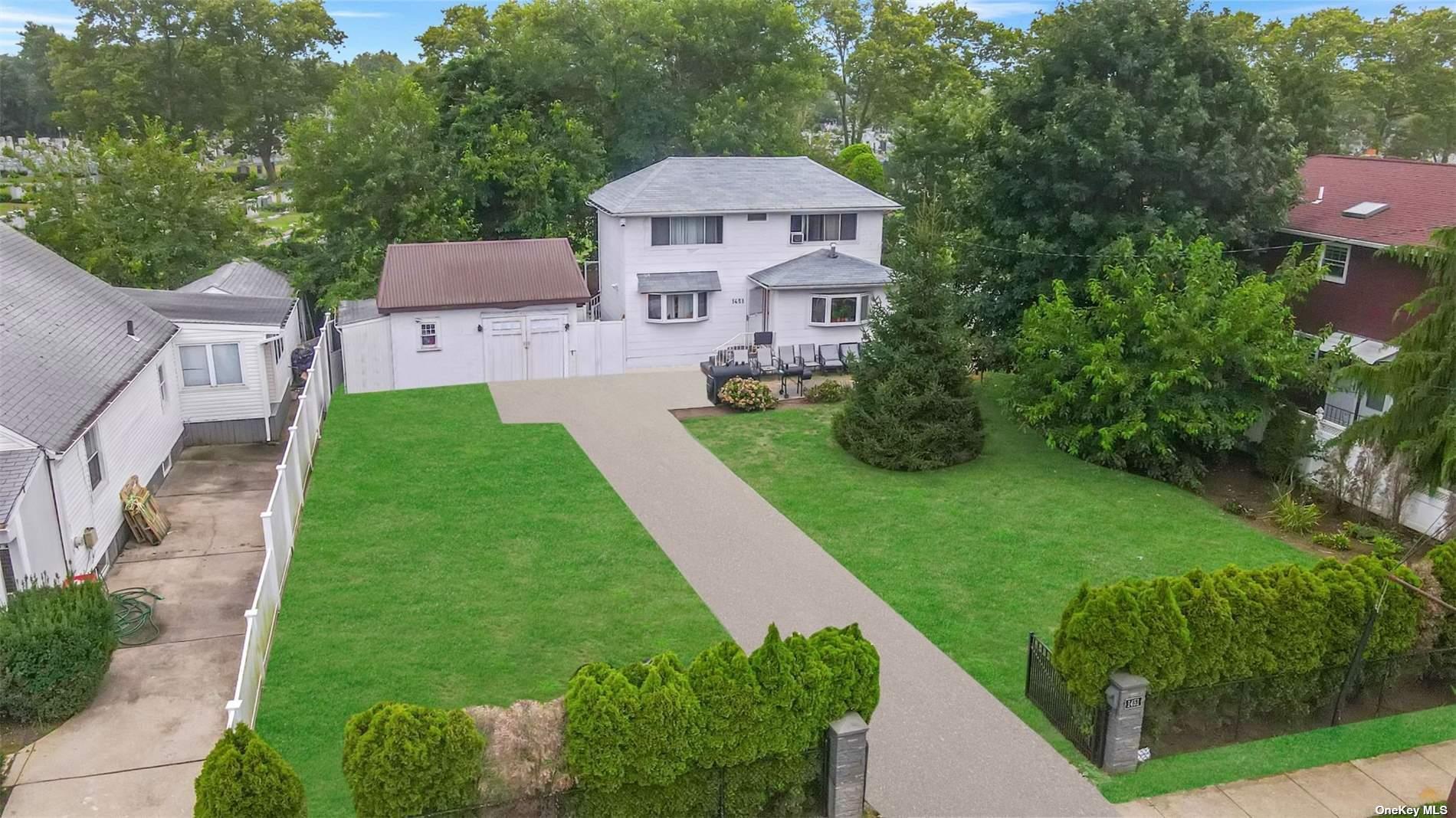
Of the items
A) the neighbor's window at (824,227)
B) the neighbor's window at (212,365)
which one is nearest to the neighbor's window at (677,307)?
the neighbor's window at (824,227)

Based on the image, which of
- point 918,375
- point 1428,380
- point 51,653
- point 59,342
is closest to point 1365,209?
point 1428,380

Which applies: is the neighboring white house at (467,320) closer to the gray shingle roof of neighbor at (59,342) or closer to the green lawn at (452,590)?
the green lawn at (452,590)

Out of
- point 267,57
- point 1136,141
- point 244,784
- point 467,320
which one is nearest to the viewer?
point 244,784

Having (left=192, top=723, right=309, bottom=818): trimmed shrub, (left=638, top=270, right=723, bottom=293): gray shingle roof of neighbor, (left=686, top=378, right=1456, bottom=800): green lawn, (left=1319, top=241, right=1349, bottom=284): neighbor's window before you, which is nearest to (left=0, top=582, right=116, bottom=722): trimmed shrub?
(left=192, top=723, right=309, bottom=818): trimmed shrub

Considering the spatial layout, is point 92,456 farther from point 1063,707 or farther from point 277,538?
point 1063,707

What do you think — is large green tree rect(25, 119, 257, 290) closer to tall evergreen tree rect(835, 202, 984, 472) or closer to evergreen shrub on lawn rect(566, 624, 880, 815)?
tall evergreen tree rect(835, 202, 984, 472)

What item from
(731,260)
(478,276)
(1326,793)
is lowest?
(1326,793)

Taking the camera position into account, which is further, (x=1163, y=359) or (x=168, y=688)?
(x=1163, y=359)
